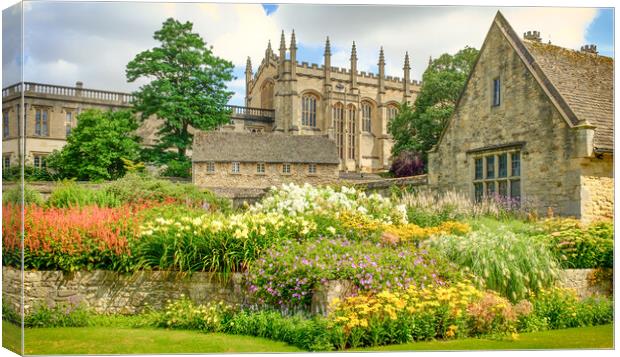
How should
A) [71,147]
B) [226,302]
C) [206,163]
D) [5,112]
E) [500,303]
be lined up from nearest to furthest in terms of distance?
[5,112] → [500,303] → [226,302] → [71,147] → [206,163]

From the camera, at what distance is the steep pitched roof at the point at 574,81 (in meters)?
15.2

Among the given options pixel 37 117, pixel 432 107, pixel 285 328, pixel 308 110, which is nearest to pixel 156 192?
pixel 37 117

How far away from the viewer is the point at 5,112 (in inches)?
374

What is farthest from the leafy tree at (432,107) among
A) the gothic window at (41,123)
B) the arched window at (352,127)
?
the gothic window at (41,123)

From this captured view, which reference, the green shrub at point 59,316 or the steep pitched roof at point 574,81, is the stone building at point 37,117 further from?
the steep pitched roof at point 574,81

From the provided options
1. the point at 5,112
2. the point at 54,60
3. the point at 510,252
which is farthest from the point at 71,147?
the point at 510,252

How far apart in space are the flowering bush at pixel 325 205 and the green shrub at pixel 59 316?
4481mm

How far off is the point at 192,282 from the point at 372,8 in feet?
18.3

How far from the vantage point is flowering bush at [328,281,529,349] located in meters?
9.27

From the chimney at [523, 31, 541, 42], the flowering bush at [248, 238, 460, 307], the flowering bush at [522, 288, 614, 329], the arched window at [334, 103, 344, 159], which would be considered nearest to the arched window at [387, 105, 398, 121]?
the arched window at [334, 103, 344, 159]

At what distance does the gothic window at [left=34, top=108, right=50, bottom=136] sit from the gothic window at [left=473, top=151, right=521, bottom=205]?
1084 centimetres

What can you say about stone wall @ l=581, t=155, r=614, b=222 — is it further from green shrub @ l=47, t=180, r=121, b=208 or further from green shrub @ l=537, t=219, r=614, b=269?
green shrub @ l=47, t=180, r=121, b=208

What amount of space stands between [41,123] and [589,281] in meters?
11.5

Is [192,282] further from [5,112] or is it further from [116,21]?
[116,21]
